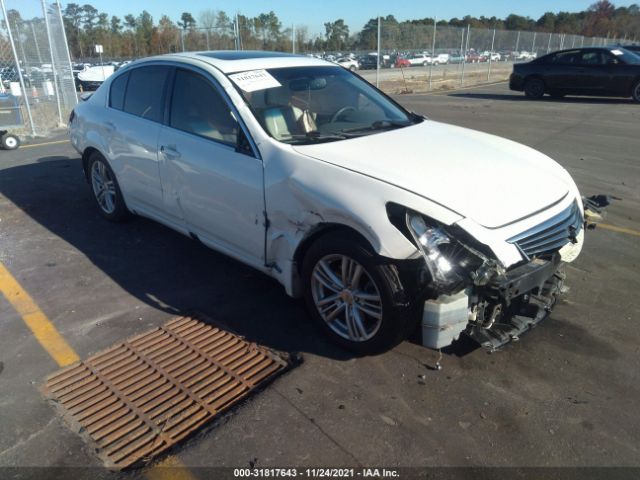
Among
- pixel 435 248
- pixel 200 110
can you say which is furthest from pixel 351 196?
pixel 200 110

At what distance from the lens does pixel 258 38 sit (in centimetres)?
3078

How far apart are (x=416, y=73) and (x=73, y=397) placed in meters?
27.2

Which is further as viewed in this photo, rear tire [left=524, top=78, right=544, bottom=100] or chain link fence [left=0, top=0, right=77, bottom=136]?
rear tire [left=524, top=78, right=544, bottom=100]

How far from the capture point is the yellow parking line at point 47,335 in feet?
7.69

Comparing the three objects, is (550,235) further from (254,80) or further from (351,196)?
(254,80)

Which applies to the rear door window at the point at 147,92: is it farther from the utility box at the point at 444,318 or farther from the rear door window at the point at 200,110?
the utility box at the point at 444,318

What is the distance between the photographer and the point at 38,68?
11812 mm

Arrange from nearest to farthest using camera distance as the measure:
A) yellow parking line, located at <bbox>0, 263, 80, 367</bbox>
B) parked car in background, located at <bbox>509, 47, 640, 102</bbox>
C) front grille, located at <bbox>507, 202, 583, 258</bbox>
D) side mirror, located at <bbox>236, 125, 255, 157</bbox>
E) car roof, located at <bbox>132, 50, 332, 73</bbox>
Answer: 1. front grille, located at <bbox>507, 202, 583, 258</bbox>
2. yellow parking line, located at <bbox>0, 263, 80, 367</bbox>
3. side mirror, located at <bbox>236, 125, 255, 157</bbox>
4. car roof, located at <bbox>132, 50, 332, 73</bbox>
5. parked car in background, located at <bbox>509, 47, 640, 102</bbox>

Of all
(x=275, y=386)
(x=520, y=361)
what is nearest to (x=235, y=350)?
(x=275, y=386)

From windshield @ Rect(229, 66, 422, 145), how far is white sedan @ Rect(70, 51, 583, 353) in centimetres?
2

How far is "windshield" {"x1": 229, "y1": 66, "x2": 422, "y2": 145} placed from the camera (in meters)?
3.60

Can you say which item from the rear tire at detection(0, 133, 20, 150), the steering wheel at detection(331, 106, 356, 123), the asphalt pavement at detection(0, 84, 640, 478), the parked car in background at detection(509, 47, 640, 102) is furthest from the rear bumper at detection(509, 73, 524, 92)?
the steering wheel at detection(331, 106, 356, 123)

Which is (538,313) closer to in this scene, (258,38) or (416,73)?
(416,73)

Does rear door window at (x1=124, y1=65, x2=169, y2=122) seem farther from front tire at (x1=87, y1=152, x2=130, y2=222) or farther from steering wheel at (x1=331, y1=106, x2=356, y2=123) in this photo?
steering wheel at (x1=331, y1=106, x2=356, y2=123)
